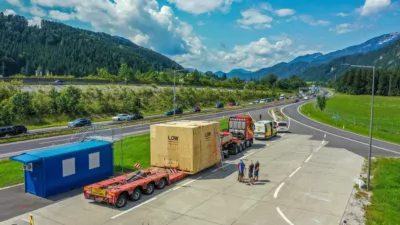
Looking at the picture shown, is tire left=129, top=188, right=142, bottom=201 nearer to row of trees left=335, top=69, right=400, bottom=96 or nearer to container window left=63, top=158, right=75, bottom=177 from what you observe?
container window left=63, top=158, right=75, bottom=177

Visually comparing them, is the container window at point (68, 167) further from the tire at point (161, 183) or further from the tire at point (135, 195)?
the tire at point (161, 183)

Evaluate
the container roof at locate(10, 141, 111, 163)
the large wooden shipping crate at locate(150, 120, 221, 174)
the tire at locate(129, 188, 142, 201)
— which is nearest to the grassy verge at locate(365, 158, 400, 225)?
the large wooden shipping crate at locate(150, 120, 221, 174)

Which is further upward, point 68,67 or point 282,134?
point 68,67

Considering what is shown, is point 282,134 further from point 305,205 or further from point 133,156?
point 305,205

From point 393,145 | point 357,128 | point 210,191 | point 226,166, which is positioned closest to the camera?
point 210,191

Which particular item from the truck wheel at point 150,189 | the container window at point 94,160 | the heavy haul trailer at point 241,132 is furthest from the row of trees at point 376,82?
the container window at point 94,160

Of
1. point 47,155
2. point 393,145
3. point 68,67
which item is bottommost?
point 393,145

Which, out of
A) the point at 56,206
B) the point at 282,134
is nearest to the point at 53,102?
the point at 282,134
